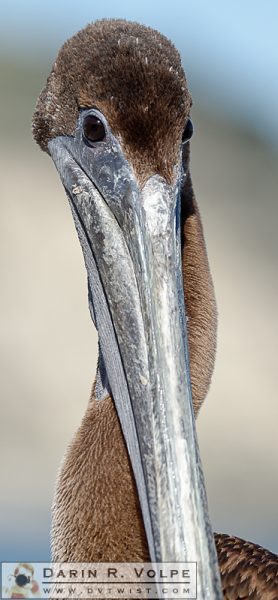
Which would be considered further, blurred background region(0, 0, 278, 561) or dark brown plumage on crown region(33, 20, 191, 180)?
blurred background region(0, 0, 278, 561)

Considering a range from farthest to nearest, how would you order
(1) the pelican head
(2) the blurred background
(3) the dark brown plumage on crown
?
(2) the blurred background
(3) the dark brown plumage on crown
(1) the pelican head

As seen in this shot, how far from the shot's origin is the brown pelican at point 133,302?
3025 millimetres

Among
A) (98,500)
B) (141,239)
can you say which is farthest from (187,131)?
(98,500)

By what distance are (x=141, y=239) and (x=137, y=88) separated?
49 centimetres

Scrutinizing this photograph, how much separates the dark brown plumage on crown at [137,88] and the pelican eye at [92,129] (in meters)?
0.05

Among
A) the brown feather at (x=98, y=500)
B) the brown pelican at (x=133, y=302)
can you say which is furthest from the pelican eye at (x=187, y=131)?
the brown feather at (x=98, y=500)

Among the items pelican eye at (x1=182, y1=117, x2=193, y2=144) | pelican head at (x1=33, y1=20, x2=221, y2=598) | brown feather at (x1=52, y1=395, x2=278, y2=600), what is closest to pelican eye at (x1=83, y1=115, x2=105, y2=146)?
pelican head at (x1=33, y1=20, x2=221, y2=598)

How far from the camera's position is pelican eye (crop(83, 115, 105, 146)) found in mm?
3590

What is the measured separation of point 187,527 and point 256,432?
51.8 ft

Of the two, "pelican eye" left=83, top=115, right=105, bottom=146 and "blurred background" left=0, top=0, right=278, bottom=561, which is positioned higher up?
"blurred background" left=0, top=0, right=278, bottom=561

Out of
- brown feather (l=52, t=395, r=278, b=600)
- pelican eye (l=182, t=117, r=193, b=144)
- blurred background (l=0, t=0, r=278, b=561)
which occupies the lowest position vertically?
brown feather (l=52, t=395, r=278, b=600)

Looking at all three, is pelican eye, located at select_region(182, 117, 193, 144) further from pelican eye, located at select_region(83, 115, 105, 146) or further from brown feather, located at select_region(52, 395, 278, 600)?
brown feather, located at select_region(52, 395, 278, 600)

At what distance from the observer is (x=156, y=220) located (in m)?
3.36

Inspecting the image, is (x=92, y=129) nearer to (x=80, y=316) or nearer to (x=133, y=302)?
(x=133, y=302)
